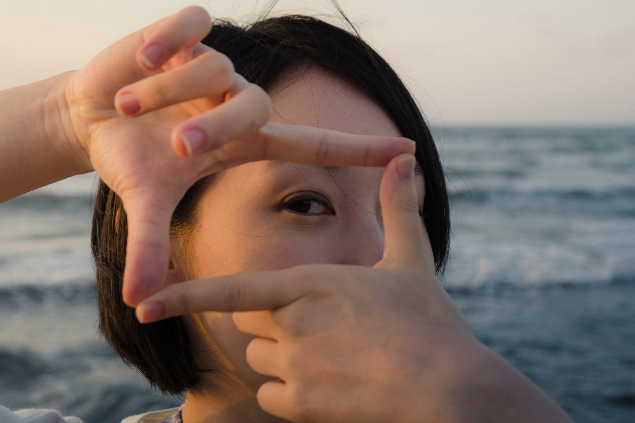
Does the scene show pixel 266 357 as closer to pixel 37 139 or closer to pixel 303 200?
pixel 303 200

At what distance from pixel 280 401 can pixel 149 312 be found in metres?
0.36

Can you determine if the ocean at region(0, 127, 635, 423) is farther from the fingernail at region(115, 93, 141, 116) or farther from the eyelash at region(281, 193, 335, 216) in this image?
the fingernail at region(115, 93, 141, 116)

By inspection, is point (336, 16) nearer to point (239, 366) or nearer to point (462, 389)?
point (239, 366)

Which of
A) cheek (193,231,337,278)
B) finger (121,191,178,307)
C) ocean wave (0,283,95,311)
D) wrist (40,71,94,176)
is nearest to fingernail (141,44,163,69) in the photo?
finger (121,191,178,307)

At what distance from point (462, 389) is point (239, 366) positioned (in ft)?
3.12

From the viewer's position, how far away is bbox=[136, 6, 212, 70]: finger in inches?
44.6

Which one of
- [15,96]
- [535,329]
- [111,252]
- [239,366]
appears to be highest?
[15,96]

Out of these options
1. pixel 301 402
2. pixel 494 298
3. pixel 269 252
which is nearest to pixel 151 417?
pixel 269 252

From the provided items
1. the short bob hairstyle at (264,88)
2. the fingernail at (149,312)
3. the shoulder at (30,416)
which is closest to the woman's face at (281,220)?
the short bob hairstyle at (264,88)

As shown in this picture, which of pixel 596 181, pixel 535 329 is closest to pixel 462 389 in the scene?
pixel 535 329

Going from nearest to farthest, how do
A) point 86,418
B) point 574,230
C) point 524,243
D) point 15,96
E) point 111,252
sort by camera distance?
point 15,96, point 111,252, point 86,418, point 524,243, point 574,230

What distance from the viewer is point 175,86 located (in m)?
1.09

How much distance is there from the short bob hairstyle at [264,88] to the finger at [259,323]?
2.34ft

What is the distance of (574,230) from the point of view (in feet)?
36.1
